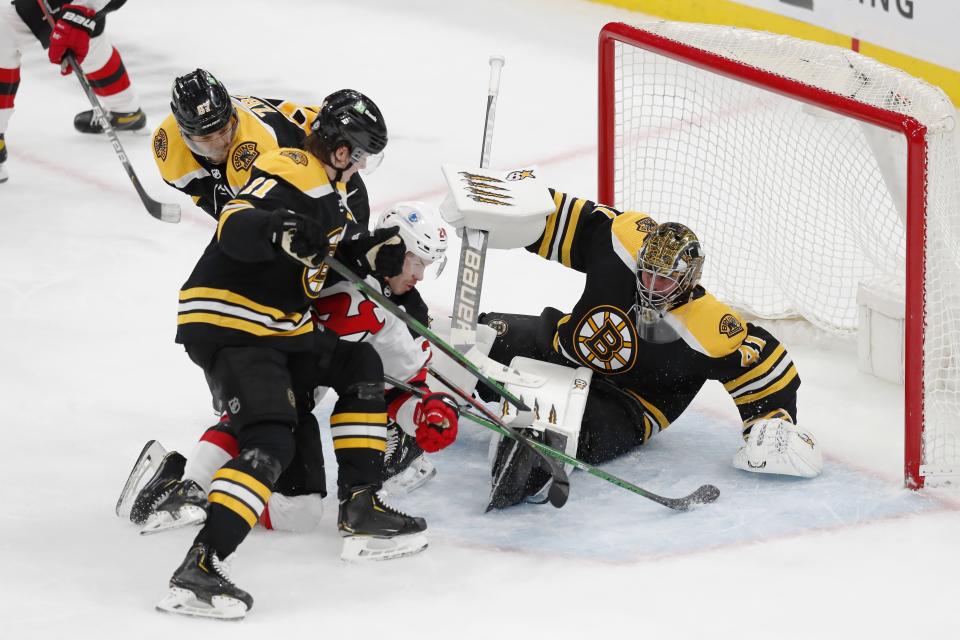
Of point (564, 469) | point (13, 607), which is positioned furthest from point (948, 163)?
point (13, 607)

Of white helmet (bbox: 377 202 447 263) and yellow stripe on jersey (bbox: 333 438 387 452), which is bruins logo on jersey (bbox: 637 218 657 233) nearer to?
white helmet (bbox: 377 202 447 263)

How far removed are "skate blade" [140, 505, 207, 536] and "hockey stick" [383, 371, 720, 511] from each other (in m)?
0.51

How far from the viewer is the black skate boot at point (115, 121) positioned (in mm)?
5809

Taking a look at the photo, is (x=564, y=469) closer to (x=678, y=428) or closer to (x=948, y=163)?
(x=678, y=428)

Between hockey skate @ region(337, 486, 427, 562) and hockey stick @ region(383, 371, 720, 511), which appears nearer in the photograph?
hockey skate @ region(337, 486, 427, 562)

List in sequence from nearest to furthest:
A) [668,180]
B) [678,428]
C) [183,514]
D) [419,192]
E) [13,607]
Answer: [13,607], [183,514], [678,428], [668,180], [419,192]

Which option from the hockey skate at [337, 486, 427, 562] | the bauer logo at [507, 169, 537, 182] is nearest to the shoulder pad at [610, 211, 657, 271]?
the bauer logo at [507, 169, 537, 182]

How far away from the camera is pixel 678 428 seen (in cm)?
393

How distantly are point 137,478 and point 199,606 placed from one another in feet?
1.75

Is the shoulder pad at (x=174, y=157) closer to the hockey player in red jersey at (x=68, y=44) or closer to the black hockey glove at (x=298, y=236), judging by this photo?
the black hockey glove at (x=298, y=236)

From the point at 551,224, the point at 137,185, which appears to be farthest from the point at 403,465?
the point at 137,185

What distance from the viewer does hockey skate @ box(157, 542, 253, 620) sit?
287 cm

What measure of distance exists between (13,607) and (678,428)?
1.76 metres

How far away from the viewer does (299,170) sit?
3080mm
